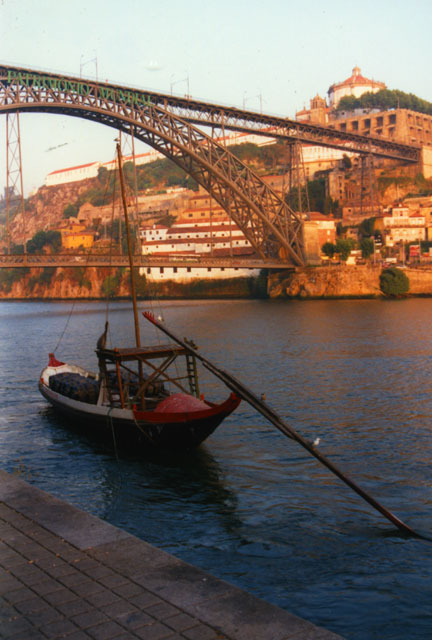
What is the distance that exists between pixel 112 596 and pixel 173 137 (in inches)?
2038

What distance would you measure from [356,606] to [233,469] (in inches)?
218

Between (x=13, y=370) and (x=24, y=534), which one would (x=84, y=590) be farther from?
(x=13, y=370)

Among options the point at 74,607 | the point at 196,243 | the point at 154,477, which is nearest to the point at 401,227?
the point at 196,243

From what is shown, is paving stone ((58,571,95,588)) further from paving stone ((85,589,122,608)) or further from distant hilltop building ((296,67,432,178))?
distant hilltop building ((296,67,432,178))

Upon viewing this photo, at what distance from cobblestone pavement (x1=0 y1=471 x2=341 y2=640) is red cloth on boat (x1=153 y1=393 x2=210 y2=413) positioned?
228 inches

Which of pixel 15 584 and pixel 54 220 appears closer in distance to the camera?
pixel 15 584

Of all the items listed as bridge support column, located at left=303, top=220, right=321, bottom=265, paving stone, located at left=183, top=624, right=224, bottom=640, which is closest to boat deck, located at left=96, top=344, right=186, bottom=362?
paving stone, located at left=183, top=624, right=224, bottom=640

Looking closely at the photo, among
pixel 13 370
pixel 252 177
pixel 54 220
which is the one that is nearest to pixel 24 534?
pixel 13 370

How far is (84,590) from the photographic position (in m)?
5.66

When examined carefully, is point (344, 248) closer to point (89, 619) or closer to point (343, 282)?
point (343, 282)

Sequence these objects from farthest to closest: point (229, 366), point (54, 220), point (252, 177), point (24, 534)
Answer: point (54, 220)
point (252, 177)
point (229, 366)
point (24, 534)

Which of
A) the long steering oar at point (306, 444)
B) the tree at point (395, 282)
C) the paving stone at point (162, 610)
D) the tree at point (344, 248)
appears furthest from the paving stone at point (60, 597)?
the tree at point (344, 248)

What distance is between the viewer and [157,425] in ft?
42.6

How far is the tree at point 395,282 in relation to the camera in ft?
209
